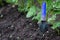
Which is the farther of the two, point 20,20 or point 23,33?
point 20,20

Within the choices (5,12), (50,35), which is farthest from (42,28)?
(5,12)

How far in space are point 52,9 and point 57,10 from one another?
8 centimetres

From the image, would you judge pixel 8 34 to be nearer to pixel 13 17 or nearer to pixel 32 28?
pixel 32 28

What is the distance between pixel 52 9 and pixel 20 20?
837 millimetres

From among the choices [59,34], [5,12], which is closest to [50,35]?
[59,34]

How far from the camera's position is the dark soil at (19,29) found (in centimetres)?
295

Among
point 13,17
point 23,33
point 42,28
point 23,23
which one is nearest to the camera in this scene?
point 42,28

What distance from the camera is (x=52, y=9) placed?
115 inches

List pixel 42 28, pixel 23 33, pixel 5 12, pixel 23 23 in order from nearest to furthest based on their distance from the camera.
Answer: pixel 42 28 < pixel 23 33 < pixel 23 23 < pixel 5 12

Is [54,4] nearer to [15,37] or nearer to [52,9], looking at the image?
[52,9]

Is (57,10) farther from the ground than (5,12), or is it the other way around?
(57,10)

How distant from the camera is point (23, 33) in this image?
3.10 meters

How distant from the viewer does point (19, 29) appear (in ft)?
10.7

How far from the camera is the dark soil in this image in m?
2.95
